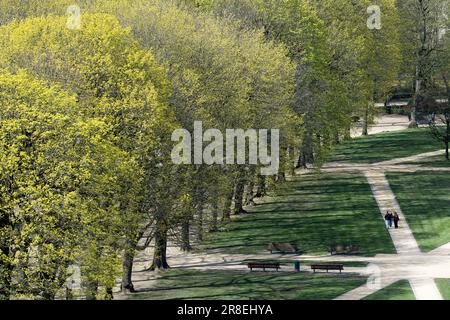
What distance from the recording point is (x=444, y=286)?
58.0m

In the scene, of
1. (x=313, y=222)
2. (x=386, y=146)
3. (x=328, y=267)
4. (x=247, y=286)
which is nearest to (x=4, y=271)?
(x=247, y=286)

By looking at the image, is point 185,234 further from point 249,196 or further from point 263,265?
point 249,196

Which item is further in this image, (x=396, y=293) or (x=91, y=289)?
(x=396, y=293)

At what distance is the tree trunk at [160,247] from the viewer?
60.1m

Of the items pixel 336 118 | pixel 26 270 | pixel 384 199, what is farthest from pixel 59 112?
pixel 336 118

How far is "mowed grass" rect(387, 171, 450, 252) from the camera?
74688mm

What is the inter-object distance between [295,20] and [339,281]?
42168mm

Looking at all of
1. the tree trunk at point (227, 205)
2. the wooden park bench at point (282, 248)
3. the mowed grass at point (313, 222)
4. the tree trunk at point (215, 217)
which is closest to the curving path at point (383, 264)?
the wooden park bench at point (282, 248)

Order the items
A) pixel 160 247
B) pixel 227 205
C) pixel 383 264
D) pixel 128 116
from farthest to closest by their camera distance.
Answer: pixel 227 205 → pixel 383 264 → pixel 160 247 → pixel 128 116

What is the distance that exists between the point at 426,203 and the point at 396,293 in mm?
33755

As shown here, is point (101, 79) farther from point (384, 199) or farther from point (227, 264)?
point (384, 199)

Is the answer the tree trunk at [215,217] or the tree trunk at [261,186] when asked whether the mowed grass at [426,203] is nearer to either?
the tree trunk at [261,186]

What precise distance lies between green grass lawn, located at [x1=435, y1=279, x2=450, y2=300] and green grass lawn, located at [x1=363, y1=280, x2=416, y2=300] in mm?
1686

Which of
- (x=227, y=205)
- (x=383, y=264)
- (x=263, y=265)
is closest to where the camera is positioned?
(x=263, y=265)
